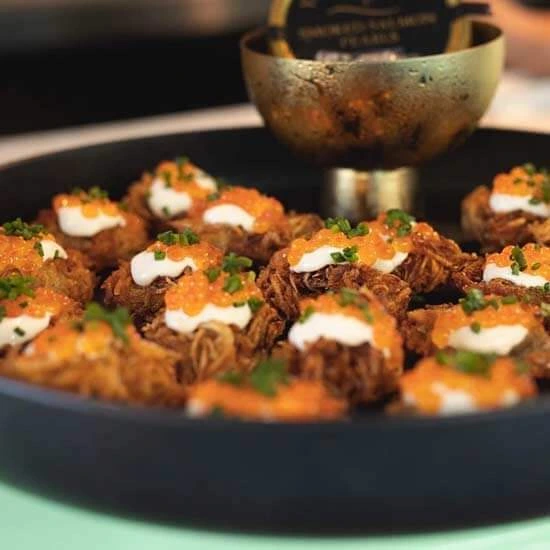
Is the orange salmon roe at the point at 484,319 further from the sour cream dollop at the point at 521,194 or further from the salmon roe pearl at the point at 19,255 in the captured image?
the salmon roe pearl at the point at 19,255

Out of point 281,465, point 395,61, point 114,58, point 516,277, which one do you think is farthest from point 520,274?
point 114,58

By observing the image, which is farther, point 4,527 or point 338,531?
point 4,527

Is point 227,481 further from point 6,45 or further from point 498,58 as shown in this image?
point 6,45

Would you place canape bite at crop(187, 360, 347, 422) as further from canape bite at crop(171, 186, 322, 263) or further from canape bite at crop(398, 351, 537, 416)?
canape bite at crop(171, 186, 322, 263)

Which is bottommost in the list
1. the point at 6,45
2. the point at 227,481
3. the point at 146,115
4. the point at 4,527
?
the point at 146,115

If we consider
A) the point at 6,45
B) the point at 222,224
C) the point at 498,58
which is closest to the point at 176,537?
the point at 222,224

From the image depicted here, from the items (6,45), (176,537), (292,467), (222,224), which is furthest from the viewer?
(6,45)

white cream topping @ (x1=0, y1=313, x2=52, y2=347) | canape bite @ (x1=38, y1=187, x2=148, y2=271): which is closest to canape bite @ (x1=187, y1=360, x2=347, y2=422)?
white cream topping @ (x1=0, y1=313, x2=52, y2=347)
